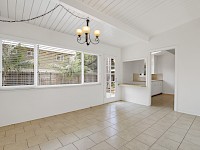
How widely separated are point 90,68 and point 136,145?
3.14 metres

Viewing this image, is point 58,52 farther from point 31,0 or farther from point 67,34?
point 31,0

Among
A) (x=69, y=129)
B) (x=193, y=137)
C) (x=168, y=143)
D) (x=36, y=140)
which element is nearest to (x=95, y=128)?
(x=69, y=129)

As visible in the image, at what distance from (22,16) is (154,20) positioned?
3571 millimetres

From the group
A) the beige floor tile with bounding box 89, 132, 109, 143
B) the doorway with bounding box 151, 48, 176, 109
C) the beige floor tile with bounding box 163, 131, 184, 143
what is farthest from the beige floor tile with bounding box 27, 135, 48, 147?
the doorway with bounding box 151, 48, 176, 109

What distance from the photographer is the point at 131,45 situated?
516cm

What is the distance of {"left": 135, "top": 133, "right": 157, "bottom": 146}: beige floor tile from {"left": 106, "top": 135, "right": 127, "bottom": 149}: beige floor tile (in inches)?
13.0

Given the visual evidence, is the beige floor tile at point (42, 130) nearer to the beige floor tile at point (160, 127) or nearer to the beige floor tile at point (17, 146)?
the beige floor tile at point (17, 146)

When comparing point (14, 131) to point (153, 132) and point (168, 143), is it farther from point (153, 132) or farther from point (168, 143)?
point (168, 143)

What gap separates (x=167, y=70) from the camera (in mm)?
7051

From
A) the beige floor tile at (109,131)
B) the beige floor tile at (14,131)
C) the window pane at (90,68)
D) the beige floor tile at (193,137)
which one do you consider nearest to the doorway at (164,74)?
the window pane at (90,68)

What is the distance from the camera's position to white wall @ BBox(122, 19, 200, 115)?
136 inches

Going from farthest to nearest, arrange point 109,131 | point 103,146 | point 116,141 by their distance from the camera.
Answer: point 109,131
point 116,141
point 103,146

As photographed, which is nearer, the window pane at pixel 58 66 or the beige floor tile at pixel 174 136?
the beige floor tile at pixel 174 136

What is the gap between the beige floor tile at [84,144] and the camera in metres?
1.93
